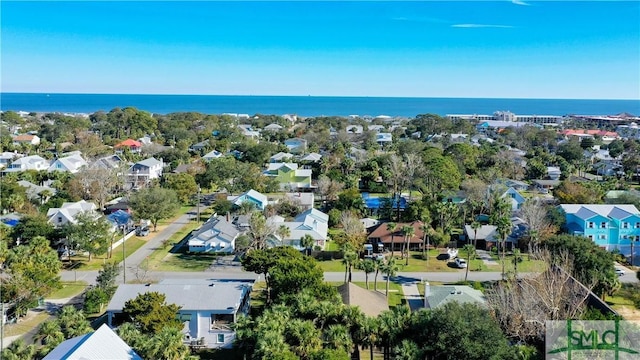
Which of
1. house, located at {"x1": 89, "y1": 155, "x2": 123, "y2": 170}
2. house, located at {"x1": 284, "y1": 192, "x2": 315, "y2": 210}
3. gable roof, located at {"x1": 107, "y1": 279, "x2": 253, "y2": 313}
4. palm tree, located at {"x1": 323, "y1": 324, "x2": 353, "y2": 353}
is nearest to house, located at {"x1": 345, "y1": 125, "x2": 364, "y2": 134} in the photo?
house, located at {"x1": 89, "y1": 155, "x2": 123, "y2": 170}

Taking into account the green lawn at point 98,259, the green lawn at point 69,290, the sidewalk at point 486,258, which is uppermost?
the sidewalk at point 486,258

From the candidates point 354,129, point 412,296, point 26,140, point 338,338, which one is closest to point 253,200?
point 412,296

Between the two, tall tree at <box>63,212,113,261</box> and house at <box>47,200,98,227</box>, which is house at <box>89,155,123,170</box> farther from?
tall tree at <box>63,212,113,261</box>

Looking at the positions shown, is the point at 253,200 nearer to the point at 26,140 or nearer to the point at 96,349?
the point at 96,349

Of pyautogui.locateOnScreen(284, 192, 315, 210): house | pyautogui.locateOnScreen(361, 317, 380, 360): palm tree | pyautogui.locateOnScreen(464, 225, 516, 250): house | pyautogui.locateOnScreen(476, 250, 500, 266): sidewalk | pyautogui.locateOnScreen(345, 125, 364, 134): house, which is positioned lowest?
pyautogui.locateOnScreen(476, 250, 500, 266): sidewalk

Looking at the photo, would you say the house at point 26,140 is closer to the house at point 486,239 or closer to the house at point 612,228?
the house at point 486,239

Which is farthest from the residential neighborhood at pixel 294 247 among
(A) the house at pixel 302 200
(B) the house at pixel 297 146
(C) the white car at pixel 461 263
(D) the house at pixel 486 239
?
(B) the house at pixel 297 146
